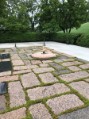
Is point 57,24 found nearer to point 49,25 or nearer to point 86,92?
point 49,25

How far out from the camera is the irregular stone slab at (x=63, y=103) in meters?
2.58

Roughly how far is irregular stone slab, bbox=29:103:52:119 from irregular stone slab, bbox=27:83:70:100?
1.01 feet

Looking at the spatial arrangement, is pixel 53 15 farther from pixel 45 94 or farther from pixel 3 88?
pixel 45 94

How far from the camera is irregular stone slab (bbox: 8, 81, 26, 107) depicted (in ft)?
9.21

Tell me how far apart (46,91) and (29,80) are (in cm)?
80

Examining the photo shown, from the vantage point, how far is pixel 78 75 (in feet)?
13.7

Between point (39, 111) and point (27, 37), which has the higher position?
point (27, 37)

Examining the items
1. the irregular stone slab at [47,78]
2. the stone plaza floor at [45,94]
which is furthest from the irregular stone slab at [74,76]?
the irregular stone slab at [47,78]

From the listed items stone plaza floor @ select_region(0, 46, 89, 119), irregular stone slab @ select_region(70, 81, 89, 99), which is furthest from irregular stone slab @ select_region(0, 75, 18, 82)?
irregular stone slab @ select_region(70, 81, 89, 99)

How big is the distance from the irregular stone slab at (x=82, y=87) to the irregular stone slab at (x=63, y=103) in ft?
0.77

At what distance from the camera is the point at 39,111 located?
8.23 ft

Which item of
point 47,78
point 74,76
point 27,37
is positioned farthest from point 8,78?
point 27,37

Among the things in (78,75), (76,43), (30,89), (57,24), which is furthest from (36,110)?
(57,24)

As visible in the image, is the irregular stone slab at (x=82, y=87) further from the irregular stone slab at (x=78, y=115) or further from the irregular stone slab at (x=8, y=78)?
the irregular stone slab at (x=8, y=78)
